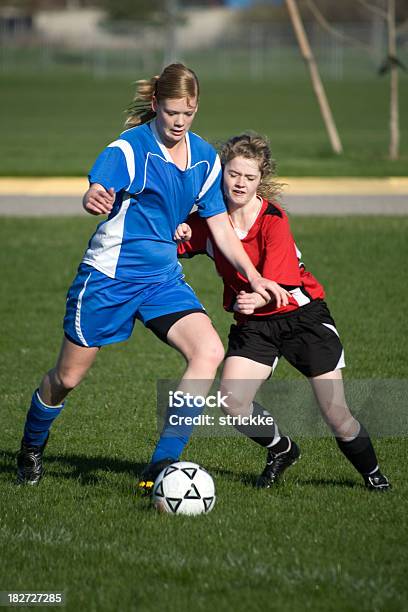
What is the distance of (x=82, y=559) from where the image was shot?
4531mm

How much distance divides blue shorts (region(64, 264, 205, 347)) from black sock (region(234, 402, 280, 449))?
0.64 meters

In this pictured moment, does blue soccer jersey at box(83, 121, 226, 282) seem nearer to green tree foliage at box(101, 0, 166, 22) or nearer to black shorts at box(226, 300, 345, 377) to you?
black shorts at box(226, 300, 345, 377)

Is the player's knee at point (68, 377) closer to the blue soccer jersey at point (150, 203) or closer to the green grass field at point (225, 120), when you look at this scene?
the blue soccer jersey at point (150, 203)

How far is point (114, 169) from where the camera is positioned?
501 centimetres

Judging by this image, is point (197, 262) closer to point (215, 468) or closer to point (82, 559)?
point (215, 468)

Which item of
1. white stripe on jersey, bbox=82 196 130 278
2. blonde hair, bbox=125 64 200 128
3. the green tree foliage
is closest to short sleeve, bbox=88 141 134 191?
white stripe on jersey, bbox=82 196 130 278

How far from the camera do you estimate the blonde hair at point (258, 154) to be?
17.4 feet

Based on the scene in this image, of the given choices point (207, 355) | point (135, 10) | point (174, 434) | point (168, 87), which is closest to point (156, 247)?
point (207, 355)

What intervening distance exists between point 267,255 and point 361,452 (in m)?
1.07

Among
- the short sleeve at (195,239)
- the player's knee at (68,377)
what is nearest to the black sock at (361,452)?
the short sleeve at (195,239)

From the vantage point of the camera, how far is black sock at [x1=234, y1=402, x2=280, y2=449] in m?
5.49

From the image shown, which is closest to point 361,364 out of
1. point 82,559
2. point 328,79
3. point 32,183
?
point 82,559

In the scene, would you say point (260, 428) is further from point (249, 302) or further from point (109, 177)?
point (109, 177)

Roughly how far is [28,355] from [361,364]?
2.68 metres
